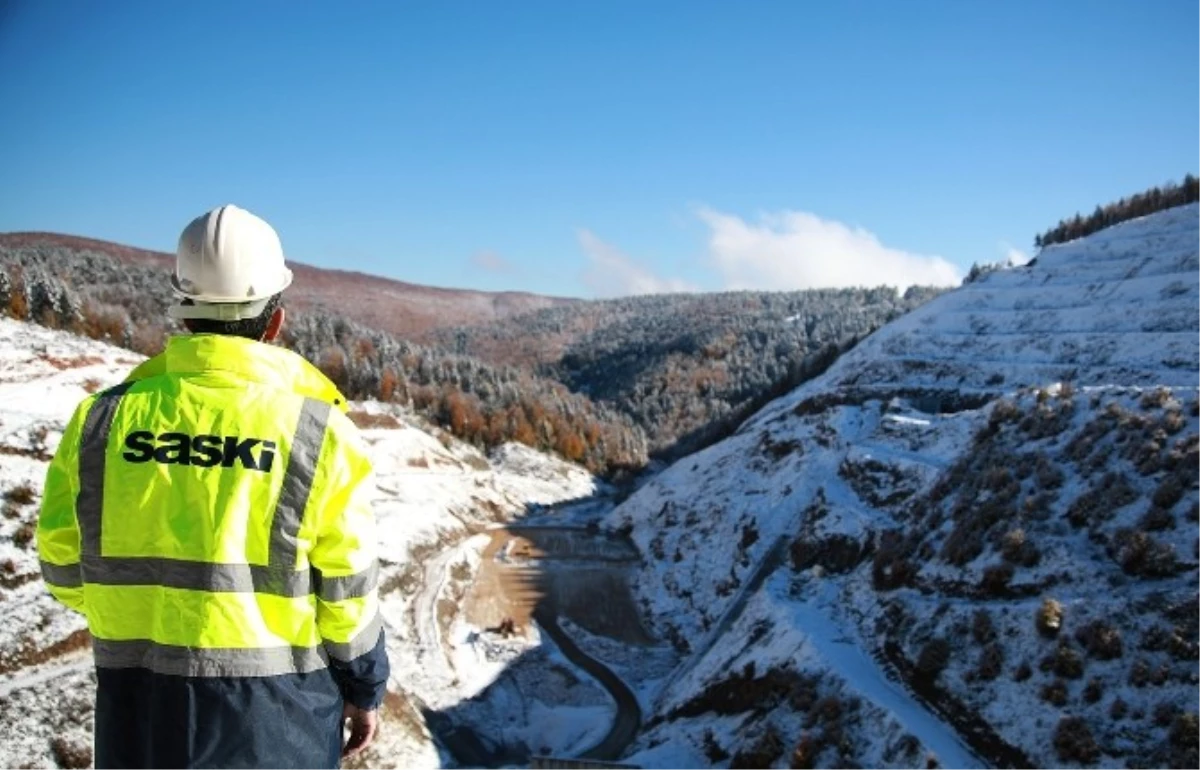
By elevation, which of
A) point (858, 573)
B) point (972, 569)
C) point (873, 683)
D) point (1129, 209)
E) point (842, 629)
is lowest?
point (873, 683)

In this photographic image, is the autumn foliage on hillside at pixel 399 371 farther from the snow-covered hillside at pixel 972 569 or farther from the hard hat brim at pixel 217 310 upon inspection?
the hard hat brim at pixel 217 310

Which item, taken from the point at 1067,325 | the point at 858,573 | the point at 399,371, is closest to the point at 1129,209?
the point at 1067,325

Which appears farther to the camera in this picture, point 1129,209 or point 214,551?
point 1129,209

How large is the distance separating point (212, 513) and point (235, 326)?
1.07 m

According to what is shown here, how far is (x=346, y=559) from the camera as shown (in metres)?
3.78

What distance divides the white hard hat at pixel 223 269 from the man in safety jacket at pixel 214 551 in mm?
271

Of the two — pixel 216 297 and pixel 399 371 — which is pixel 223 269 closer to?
pixel 216 297

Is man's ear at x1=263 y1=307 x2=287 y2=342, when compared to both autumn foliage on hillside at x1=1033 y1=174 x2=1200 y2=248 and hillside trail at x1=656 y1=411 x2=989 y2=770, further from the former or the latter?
autumn foliage on hillside at x1=1033 y1=174 x2=1200 y2=248

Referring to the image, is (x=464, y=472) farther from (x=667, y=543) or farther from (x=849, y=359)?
(x=849, y=359)

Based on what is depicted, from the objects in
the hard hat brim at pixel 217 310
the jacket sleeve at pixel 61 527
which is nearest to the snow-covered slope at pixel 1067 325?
the hard hat brim at pixel 217 310

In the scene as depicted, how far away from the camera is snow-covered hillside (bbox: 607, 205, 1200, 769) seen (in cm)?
1833

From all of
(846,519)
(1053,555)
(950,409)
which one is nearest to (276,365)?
(1053,555)

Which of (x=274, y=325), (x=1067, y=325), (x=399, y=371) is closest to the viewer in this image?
(x=274, y=325)

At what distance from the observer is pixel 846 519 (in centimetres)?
3772
